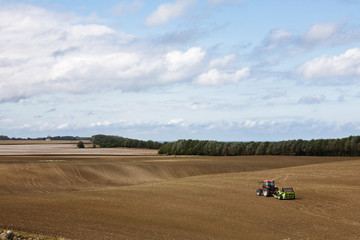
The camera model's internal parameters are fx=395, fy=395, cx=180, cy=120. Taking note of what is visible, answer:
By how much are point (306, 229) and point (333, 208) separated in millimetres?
8335

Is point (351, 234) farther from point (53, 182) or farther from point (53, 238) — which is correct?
point (53, 182)

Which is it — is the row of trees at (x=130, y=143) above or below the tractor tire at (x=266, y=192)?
above

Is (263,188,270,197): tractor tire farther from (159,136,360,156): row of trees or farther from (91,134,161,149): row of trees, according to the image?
(91,134,161,149): row of trees

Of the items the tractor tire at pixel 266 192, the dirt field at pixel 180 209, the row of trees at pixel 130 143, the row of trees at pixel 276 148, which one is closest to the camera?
the dirt field at pixel 180 209

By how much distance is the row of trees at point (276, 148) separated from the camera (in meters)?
97.9

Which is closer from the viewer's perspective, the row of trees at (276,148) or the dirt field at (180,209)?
the dirt field at (180,209)

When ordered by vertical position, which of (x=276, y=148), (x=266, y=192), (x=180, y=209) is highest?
(x=276, y=148)

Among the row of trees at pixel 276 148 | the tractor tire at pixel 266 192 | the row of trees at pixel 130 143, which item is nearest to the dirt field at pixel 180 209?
the tractor tire at pixel 266 192

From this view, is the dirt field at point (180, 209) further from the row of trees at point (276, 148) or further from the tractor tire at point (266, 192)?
the row of trees at point (276, 148)

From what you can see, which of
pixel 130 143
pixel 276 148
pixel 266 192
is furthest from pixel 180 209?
pixel 130 143

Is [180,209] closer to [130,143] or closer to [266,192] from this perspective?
[266,192]

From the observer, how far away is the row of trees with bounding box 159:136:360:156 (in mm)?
97944

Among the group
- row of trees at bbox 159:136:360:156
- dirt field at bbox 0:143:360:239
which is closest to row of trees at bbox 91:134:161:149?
row of trees at bbox 159:136:360:156

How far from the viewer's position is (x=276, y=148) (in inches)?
4094
